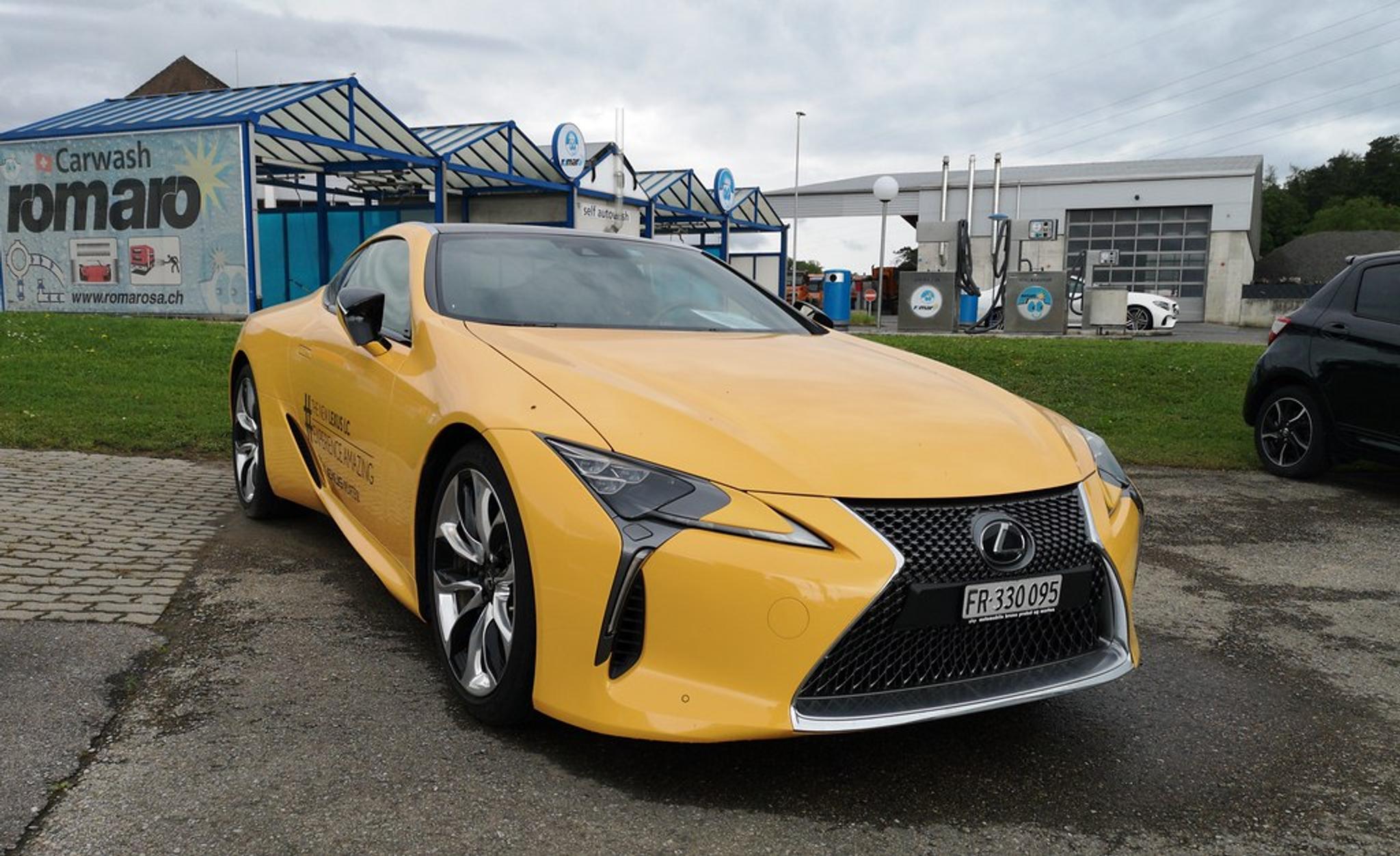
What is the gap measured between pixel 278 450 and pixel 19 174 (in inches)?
827

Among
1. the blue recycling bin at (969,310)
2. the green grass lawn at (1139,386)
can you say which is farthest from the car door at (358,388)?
the blue recycling bin at (969,310)

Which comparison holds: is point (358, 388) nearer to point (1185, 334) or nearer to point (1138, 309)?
point (1138, 309)

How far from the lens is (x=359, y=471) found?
3.98m

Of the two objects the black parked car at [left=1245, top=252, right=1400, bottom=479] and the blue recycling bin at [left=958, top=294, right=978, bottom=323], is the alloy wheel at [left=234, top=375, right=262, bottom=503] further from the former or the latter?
the blue recycling bin at [left=958, top=294, right=978, bottom=323]

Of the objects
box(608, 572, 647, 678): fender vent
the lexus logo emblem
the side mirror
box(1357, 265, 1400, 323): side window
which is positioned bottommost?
box(608, 572, 647, 678): fender vent

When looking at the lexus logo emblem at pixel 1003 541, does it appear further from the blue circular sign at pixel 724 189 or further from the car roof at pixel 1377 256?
the blue circular sign at pixel 724 189

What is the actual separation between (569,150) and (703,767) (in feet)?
88.3

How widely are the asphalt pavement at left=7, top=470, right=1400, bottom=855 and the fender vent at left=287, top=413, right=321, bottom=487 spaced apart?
0.66 meters

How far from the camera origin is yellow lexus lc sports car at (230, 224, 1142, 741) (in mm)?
2525

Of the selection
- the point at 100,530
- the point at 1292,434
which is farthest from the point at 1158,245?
the point at 100,530

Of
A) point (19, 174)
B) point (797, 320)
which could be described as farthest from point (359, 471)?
point (19, 174)

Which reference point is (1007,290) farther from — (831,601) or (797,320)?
(831,601)

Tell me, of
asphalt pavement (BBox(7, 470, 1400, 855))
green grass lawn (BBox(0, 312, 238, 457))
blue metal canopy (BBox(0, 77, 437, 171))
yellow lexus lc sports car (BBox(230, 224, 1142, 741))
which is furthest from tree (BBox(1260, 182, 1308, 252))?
yellow lexus lc sports car (BBox(230, 224, 1142, 741))

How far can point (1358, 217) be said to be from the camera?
7675cm
